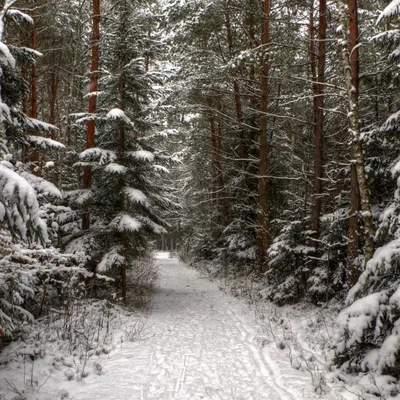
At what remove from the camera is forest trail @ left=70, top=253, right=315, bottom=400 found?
Result: 15.5ft

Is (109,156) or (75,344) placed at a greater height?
(109,156)

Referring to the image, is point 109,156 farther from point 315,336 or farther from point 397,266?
point 397,266

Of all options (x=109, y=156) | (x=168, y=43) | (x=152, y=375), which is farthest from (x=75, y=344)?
(x=168, y=43)

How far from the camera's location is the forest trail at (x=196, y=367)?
4.72m

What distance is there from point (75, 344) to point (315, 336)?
16.6 feet

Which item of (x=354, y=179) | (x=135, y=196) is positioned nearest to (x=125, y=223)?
(x=135, y=196)

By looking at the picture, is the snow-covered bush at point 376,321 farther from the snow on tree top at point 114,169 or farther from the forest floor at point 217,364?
the snow on tree top at point 114,169

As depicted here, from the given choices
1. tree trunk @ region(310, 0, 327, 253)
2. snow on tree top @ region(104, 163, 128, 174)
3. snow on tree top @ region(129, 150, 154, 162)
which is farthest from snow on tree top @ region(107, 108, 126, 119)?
tree trunk @ region(310, 0, 327, 253)

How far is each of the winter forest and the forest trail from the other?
0.04m

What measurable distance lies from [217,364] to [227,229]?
374 inches

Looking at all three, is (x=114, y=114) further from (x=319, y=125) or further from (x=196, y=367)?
(x=196, y=367)

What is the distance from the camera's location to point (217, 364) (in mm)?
5883

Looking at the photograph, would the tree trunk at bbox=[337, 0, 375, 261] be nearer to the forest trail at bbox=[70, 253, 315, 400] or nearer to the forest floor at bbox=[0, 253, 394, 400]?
the forest floor at bbox=[0, 253, 394, 400]

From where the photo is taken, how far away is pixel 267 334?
296 inches
